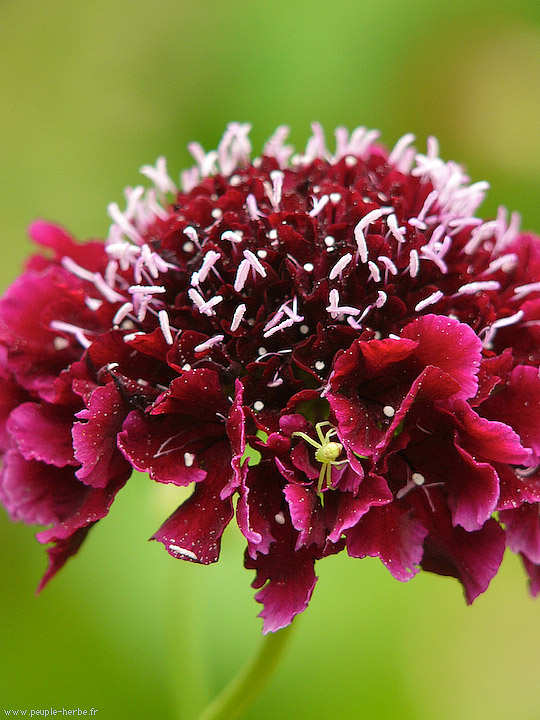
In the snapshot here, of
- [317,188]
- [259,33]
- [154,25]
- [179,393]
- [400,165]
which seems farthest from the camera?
[154,25]

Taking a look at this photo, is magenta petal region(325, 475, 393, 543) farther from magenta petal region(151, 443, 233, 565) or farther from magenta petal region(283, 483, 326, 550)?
magenta petal region(151, 443, 233, 565)

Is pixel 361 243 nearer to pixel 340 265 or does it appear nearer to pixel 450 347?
pixel 340 265

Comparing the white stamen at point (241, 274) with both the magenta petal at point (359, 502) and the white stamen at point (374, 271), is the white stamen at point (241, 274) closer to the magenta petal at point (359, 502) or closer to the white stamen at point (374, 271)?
the white stamen at point (374, 271)

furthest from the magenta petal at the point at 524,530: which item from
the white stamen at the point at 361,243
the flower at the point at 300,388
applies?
the white stamen at the point at 361,243

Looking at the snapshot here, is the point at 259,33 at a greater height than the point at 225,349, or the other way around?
the point at 259,33

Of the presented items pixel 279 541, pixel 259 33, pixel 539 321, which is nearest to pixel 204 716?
pixel 279 541

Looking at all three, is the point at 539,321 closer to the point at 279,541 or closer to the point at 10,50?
the point at 279,541

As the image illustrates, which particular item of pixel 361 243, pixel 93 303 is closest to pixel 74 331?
pixel 93 303
